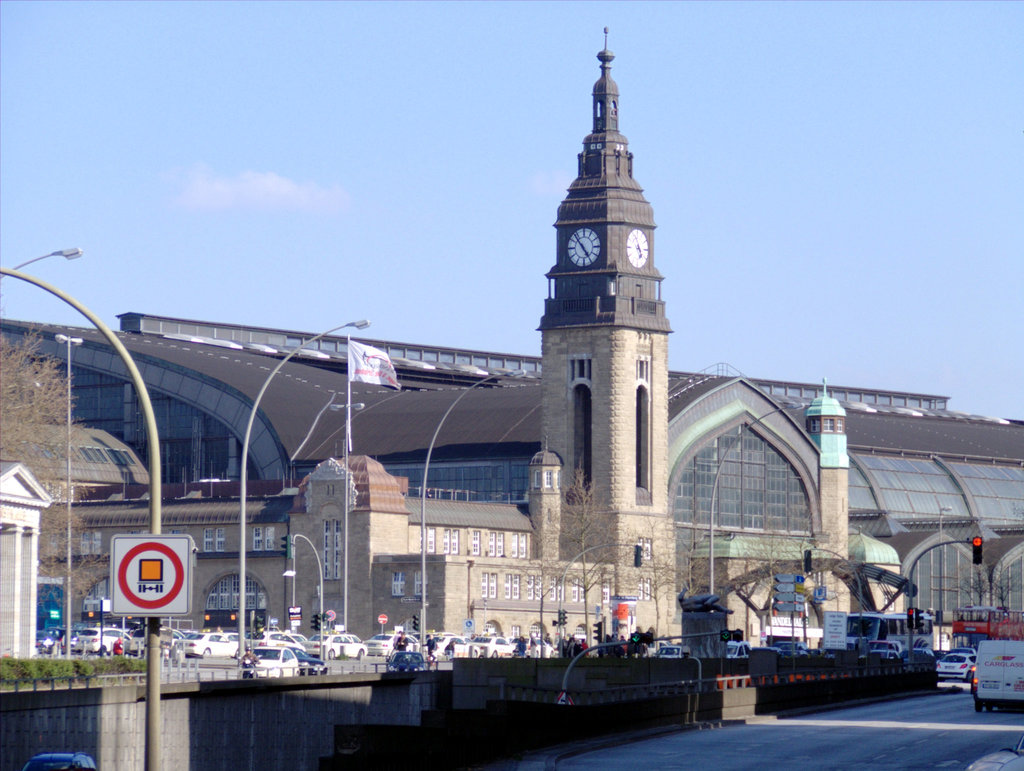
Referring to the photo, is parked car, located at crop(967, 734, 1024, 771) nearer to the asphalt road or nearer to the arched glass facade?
the asphalt road

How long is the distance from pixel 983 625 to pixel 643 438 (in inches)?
1081

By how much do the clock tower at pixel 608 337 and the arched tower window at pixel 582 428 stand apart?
6cm

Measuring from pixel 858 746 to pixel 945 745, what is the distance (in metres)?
1.84

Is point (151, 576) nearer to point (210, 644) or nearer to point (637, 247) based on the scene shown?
point (210, 644)

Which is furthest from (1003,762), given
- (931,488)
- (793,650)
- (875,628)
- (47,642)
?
(931,488)

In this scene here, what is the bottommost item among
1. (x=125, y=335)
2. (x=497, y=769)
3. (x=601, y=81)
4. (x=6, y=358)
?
(x=497, y=769)

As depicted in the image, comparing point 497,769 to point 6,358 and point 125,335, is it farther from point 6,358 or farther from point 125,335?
point 125,335

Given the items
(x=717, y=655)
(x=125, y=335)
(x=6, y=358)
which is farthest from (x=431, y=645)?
(x=125, y=335)

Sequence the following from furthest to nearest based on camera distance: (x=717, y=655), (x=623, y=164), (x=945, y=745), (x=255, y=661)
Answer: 1. (x=623, y=164)
2. (x=717, y=655)
3. (x=255, y=661)
4. (x=945, y=745)

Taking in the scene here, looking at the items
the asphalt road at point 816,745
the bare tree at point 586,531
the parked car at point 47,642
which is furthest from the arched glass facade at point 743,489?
the asphalt road at point 816,745

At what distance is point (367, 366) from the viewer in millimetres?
102875

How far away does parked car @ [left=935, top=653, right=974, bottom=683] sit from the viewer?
85.0 meters

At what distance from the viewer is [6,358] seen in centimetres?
7425

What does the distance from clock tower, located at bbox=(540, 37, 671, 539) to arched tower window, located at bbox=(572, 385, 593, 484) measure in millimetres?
64
